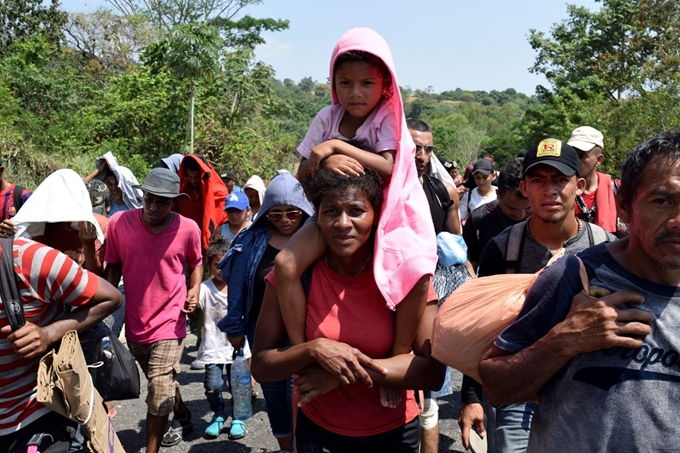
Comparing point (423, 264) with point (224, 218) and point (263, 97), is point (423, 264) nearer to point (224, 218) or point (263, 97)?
point (224, 218)

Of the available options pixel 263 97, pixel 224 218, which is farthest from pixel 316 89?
pixel 224 218

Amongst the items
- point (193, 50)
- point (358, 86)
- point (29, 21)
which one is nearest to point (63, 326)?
point (358, 86)

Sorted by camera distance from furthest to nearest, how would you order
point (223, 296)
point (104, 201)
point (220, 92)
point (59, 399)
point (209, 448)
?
point (220, 92) → point (104, 201) → point (223, 296) → point (209, 448) → point (59, 399)

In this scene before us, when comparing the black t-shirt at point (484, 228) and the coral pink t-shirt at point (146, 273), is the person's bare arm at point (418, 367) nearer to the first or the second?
the black t-shirt at point (484, 228)

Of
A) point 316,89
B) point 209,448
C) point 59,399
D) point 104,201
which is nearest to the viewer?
point 59,399

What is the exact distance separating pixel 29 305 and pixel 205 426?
2.98 meters

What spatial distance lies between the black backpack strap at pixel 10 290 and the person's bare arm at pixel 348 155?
4.35ft

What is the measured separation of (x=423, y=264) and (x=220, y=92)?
17837 millimetres

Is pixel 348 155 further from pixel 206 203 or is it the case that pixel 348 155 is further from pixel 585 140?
pixel 206 203

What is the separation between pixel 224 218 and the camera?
7266mm

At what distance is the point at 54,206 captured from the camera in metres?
3.49

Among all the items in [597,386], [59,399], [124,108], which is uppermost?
[124,108]

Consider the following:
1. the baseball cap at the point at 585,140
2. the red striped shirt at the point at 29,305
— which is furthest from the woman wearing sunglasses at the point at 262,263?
the baseball cap at the point at 585,140

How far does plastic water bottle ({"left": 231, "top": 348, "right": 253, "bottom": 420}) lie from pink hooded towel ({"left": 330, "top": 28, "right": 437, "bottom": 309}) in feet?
8.62
